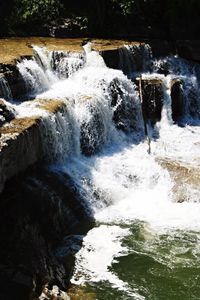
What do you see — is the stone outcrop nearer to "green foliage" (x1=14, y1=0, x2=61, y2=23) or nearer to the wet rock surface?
the wet rock surface

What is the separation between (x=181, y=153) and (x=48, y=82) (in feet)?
15.8

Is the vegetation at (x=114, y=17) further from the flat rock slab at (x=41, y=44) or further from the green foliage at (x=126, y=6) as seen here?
the flat rock slab at (x=41, y=44)

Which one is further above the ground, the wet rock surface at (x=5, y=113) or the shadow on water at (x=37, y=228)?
the wet rock surface at (x=5, y=113)

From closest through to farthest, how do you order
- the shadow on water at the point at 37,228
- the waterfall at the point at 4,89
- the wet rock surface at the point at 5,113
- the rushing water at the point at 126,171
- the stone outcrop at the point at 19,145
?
the shadow on water at the point at 37,228 → the rushing water at the point at 126,171 → the stone outcrop at the point at 19,145 → the wet rock surface at the point at 5,113 → the waterfall at the point at 4,89

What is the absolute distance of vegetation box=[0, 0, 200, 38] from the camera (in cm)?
2208

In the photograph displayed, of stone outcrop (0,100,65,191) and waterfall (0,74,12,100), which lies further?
waterfall (0,74,12,100)

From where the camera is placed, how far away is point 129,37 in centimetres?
2212

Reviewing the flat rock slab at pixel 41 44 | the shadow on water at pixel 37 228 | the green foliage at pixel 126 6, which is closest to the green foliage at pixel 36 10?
the flat rock slab at pixel 41 44

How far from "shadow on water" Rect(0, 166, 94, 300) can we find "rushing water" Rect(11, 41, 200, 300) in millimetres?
381

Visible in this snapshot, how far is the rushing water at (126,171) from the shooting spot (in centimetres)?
1072

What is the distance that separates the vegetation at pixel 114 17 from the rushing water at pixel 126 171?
3.06 meters

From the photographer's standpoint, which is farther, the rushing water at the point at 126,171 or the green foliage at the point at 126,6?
the green foliage at the point at 126,6

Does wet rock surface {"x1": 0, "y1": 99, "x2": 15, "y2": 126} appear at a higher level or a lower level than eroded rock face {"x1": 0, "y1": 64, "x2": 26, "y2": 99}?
lower

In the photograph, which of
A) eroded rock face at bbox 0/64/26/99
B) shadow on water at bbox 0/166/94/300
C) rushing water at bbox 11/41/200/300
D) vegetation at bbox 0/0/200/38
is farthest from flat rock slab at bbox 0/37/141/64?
shadow on water at bbox 0/166/94/300
